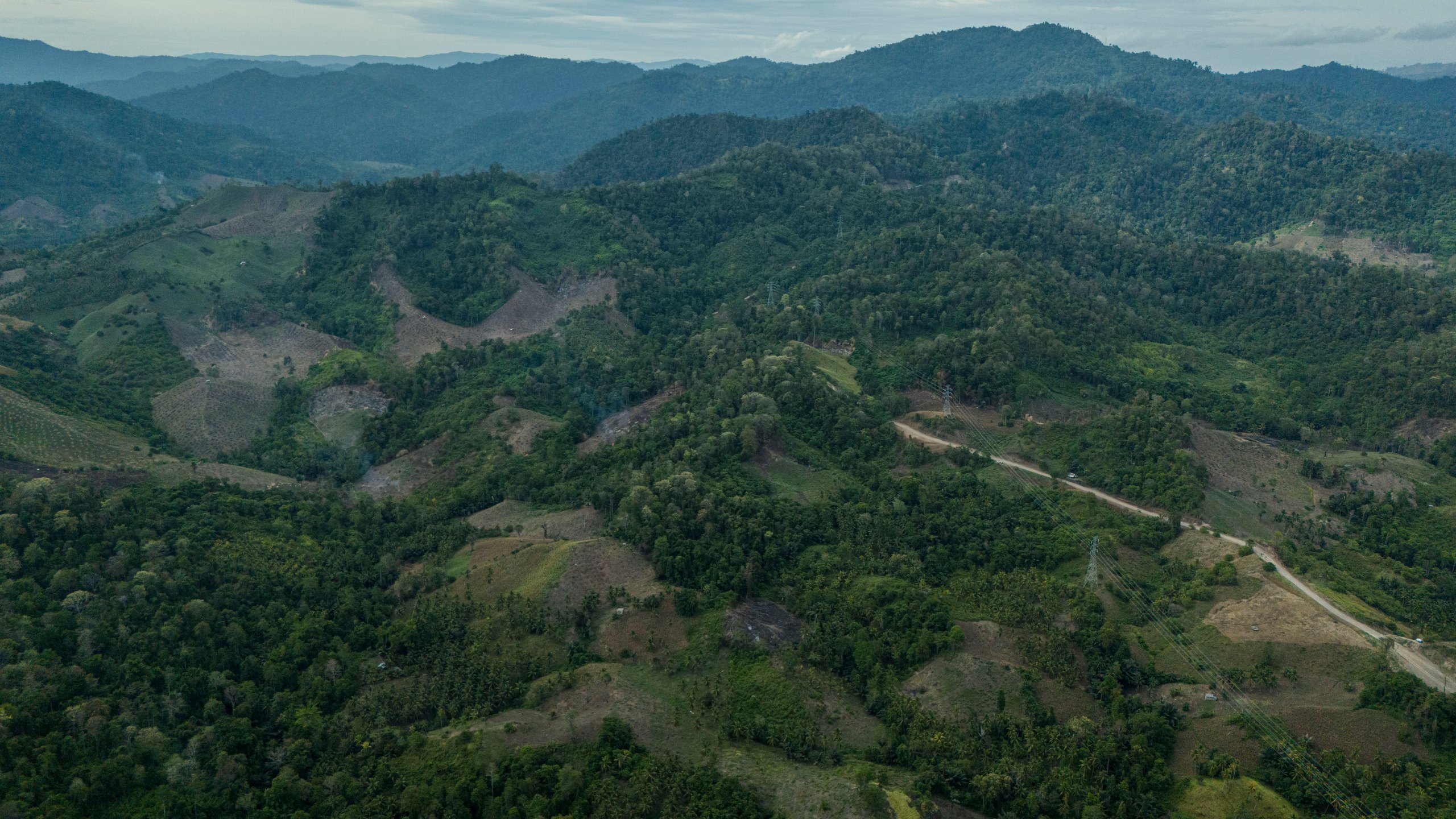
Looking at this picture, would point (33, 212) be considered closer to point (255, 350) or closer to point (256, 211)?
point (256, 211)

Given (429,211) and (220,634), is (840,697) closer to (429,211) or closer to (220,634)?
(220,634)

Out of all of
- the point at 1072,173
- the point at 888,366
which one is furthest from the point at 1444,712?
the point at 1072,173

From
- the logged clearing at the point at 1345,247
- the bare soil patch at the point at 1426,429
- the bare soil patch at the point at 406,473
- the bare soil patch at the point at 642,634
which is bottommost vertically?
the bare soil patch at the point at 406,473

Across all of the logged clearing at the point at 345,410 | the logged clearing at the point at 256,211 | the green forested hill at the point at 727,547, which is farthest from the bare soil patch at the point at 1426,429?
the logged clearing at the point at 256,211

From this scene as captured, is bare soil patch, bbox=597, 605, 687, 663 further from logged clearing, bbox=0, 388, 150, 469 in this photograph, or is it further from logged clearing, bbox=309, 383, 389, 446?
logged clearing, bbox=309, 383, 389, 446

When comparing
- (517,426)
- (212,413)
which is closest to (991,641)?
(517,426)

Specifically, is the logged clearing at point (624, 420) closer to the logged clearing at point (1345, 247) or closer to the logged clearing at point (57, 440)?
the logged clearing at point (57, 440)

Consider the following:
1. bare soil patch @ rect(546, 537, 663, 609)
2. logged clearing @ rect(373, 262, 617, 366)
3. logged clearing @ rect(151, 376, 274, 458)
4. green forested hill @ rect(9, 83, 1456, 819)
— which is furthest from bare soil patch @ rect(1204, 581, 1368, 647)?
logged clearing @ rect(151, 376, 274, 458)
